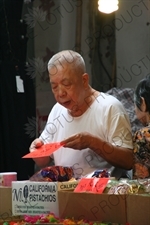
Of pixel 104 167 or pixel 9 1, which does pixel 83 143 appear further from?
pixel 9 1

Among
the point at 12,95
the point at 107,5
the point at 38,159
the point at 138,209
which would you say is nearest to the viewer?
the point at 138,209

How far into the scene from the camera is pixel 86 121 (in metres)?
2.08

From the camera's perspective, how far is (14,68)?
3.03 meters

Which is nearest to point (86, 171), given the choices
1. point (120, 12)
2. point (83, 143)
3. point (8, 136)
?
point (83, 143)

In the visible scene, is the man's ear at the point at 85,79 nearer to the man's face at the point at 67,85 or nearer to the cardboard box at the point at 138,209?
the man's face at the point at 67,85

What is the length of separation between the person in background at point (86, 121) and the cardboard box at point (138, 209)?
0.50 m

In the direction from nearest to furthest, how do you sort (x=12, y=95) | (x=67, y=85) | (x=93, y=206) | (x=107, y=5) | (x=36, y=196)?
1. (x=93, y=206)
2. (x=36, y=196)
3. (x=67, y=85)
4. (x=107, y=5)
5. (x=12, y=95)

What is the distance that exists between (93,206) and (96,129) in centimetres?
59

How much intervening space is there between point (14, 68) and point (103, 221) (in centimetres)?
176

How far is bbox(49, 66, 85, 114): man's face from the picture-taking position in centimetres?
201

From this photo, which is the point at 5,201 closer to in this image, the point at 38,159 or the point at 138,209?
the point at 38,159

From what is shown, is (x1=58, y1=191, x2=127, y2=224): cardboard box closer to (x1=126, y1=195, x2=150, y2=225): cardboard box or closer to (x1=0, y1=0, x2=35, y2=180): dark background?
(x1=126, y1=195, x2=150, y2=225): cardboard box

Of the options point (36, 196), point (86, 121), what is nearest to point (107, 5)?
point (86, 121)

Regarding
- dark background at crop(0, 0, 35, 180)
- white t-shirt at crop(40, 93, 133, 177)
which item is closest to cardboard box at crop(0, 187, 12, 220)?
white t-shirt at crop(40, 93, 133, 177)
